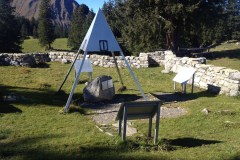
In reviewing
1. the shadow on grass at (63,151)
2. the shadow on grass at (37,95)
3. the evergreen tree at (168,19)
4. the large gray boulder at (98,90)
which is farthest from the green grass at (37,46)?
the shadow on grass at (63,151)

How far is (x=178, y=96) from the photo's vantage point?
14945mm

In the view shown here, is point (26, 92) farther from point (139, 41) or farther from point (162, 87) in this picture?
point (139, 41)

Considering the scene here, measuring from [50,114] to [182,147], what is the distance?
5.15 m

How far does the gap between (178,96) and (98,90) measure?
11.9ft

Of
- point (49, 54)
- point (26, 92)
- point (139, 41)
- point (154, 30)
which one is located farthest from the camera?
point (139, 41)

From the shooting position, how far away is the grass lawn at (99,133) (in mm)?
7453

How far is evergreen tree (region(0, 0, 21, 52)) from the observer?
49.0 m

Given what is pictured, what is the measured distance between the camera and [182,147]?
8016 millimetres

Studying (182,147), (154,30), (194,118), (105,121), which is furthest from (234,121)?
(154,30)

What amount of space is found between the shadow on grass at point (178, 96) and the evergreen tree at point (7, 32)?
126 ft

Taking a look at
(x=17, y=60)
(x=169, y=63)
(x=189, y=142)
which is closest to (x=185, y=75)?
(x=169, y=63)

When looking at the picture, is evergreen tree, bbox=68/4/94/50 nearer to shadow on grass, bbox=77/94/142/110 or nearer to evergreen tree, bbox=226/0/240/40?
evergreen tree, bbox=226/0/240/40

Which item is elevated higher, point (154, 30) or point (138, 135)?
point (154, 30)

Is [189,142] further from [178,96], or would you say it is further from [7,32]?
[7,32]
